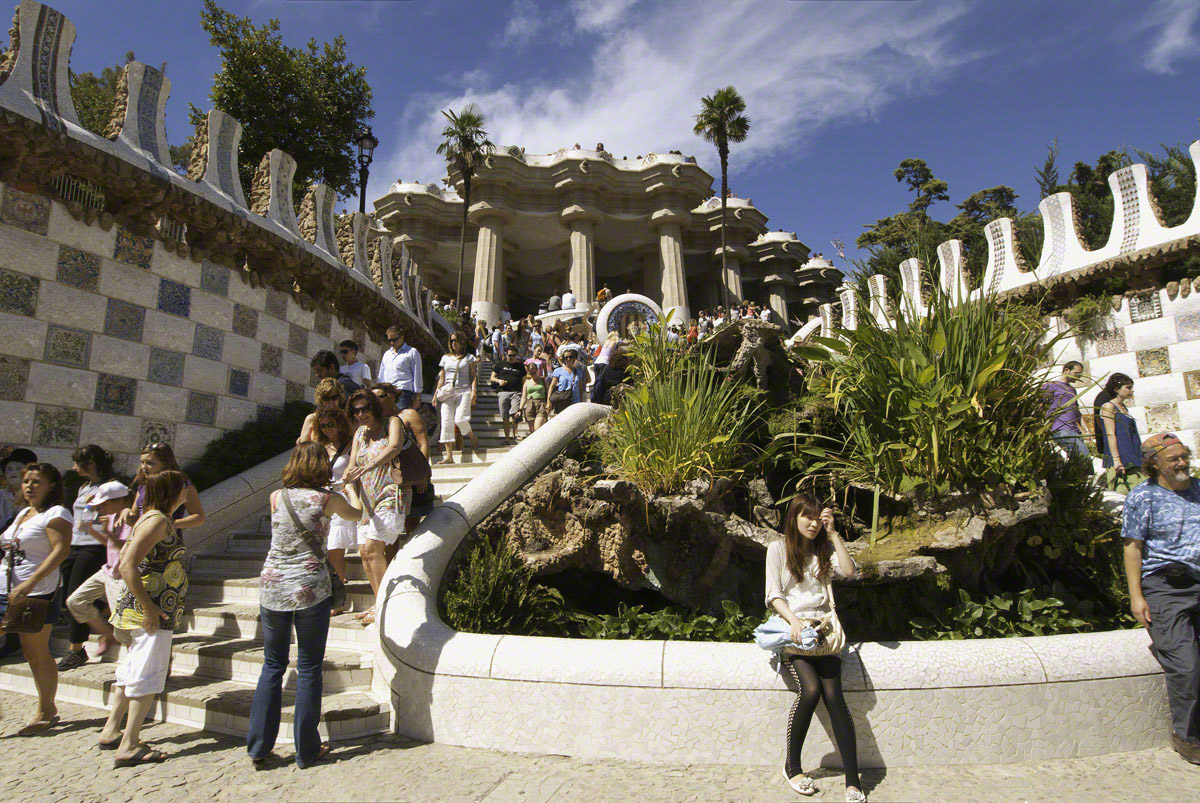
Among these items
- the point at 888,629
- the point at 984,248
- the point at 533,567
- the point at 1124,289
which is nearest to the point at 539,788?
the point at 533,567

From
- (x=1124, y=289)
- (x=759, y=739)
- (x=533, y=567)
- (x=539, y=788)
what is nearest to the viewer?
→ (x=539, y=788)

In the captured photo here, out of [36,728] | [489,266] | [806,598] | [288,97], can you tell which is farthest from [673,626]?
[489,266]

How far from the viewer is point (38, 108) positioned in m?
6.29

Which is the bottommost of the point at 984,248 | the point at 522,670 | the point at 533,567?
the point at 522,670

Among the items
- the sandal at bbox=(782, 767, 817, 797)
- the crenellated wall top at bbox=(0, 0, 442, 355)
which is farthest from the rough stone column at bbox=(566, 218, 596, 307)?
the sandal at bbox=(782, 767, 817, 797)

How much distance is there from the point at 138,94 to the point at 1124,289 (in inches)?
528

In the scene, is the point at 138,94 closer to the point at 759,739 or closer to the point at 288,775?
the point at 288,775

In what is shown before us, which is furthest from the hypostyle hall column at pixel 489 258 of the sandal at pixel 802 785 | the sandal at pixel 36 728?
the sandal at pixel 802 785

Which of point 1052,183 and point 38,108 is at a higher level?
point 1052,183

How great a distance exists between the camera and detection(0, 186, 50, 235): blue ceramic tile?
6133 mm

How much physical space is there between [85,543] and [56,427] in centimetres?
198

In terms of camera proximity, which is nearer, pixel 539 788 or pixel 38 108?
pixel 539 788

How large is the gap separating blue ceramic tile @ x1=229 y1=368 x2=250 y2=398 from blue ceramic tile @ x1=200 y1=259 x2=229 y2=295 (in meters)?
0.97

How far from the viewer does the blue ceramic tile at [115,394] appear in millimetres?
6754
